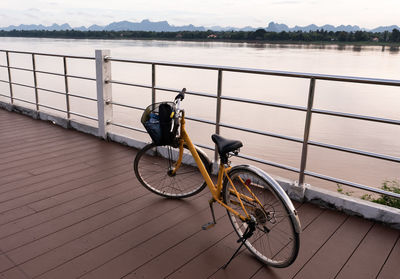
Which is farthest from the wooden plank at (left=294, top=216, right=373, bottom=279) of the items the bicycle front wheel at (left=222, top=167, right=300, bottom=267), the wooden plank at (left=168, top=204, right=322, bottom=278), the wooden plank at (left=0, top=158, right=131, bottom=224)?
the wooden plank at (left=0, top=158, right=131, bottom=224)

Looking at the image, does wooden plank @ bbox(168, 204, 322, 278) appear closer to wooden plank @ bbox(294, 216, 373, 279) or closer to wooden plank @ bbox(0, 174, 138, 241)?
wooden plank @ bbox(294, 216, 373, 279)

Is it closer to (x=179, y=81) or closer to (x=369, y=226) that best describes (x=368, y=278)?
(x=369, y=226)

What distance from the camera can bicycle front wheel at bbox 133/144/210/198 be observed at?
2969 mm

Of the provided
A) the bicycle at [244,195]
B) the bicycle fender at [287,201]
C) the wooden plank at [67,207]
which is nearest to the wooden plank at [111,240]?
the bicycle at [244,195]

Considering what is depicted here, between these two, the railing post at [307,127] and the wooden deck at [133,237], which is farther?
the railing post at [307,127]

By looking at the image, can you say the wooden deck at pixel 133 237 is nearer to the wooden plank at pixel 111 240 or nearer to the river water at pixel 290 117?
the wooden plank at pixel 111 240

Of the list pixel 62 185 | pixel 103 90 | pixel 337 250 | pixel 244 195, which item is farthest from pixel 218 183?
pixel 103 90

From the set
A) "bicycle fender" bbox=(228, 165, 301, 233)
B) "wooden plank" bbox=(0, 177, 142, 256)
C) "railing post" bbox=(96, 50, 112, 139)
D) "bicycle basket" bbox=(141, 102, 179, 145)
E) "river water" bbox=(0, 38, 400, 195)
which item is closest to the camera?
"bicycle fender" bbox=(228, 165, 301, 233)

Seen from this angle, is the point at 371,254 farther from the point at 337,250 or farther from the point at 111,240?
the point at 111,240

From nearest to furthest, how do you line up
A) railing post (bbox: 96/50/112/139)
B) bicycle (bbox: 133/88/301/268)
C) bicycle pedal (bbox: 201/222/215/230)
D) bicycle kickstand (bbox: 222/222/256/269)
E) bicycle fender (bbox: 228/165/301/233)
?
bicycle fender (bbox: 228/165/301/233) → bicycle (bbox: 133/88/301/268) → bicycle kickstand (bbox: 222/222/256/269) → bicycle pedal (bbox: 201/222/215/230) → railing post (bbox: 96/50/112/139)

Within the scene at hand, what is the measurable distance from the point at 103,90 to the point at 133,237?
2494 mm

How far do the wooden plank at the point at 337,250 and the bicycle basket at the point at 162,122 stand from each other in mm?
1254

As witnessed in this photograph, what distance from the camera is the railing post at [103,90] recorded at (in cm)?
436

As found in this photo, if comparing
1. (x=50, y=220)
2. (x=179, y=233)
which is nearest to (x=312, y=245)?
(x=179, y=233)
